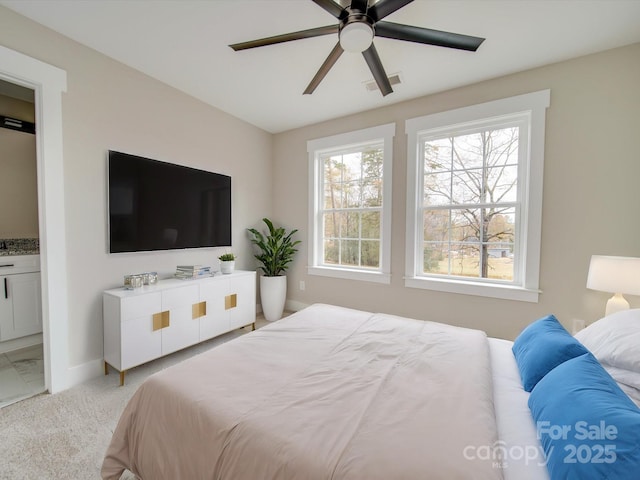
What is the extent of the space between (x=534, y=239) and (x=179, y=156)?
3.59 m

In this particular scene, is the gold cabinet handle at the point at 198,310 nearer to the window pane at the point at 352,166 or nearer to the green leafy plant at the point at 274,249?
the green leafy plant at the point at 274,249

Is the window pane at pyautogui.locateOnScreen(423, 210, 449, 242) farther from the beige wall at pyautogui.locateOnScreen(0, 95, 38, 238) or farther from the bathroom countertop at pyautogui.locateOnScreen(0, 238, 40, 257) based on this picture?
the beige wall at pyautogui.locateOnScreen(0, 95, 38, 238)

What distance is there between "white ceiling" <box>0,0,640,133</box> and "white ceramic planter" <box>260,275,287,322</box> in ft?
7.46

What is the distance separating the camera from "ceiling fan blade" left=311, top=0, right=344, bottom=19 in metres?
1.31

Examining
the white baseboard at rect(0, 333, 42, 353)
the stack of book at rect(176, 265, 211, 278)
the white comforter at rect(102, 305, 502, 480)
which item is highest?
the stack of book at rect(176, 265, 211, 278)

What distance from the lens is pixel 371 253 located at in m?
3.40

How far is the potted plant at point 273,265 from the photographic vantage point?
364 centimetres

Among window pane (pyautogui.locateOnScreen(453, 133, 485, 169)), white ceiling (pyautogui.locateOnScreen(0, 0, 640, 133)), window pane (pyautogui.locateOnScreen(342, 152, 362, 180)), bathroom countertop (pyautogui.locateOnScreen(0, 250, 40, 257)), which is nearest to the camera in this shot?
white ceiling (pyautogui.locateOnScreen(0, 0, 640, 133))

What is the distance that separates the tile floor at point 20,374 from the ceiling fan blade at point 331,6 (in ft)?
10.6

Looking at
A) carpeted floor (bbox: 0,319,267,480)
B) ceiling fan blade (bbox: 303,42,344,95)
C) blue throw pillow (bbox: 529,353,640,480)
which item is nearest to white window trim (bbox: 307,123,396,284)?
ceiling fan blade (bbox: 303,42,344,95)

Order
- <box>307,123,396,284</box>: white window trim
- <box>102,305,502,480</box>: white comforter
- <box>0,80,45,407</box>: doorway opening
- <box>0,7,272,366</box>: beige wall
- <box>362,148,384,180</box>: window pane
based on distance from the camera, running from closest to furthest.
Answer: <box>102,305,502,480</box>: white comforter → <box>0,7,272,366</box>: beige wall → <box>0,80,45,407</box>: doorway opening → <box>307,123,396,284</box>: white window trim → <box>362,148,384,180</box>: window pane

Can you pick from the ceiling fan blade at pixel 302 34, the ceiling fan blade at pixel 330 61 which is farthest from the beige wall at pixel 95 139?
the ceiling fan blade at pixel 330 61

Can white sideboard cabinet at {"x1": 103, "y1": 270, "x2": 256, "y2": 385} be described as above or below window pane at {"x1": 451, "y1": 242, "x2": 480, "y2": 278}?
below

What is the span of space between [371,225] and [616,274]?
83.9 inches
